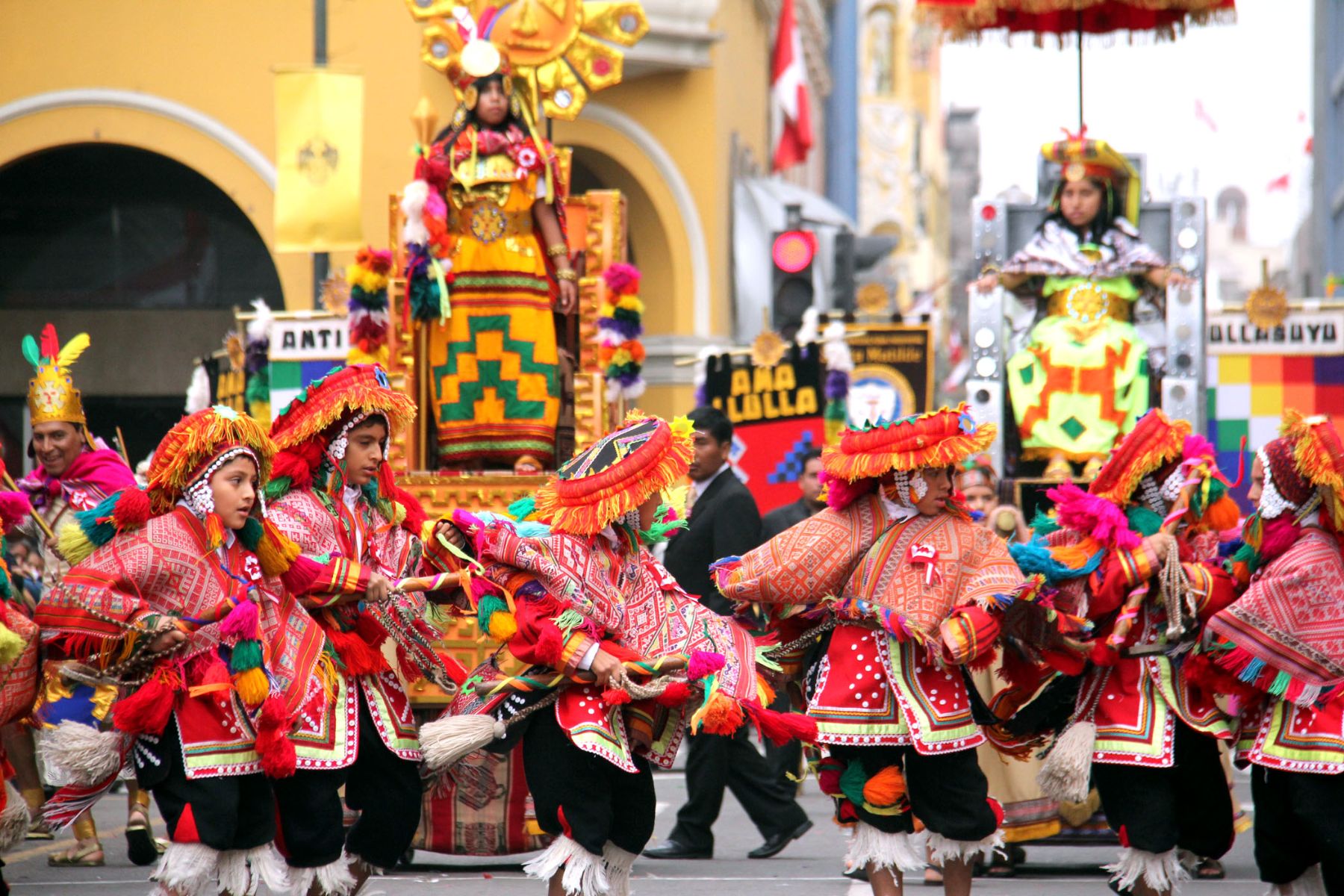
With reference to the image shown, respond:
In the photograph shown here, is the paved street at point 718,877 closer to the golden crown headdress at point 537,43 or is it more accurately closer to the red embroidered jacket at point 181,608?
the red embroidered jacket at point 181,608

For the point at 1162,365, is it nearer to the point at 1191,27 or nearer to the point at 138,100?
the point at 1191,27

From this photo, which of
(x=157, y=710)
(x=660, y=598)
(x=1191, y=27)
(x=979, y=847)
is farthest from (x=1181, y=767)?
(x=1191, y=27)

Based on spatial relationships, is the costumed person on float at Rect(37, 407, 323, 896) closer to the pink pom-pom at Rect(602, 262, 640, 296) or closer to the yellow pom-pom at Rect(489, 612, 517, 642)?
the yellow pom-pom at Rect(489, 612, 517, 642)

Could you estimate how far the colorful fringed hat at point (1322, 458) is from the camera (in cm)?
652

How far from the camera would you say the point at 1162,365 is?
11.6 metres

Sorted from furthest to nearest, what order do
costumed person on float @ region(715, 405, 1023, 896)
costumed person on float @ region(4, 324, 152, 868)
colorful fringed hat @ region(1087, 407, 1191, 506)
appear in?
costumed person on float @ region(4, 324, 152, 868) → colorful fringed hat @ region(1087, 407, 1191, 506) → costumed person on float @ region(715, 405, 1023, 896)

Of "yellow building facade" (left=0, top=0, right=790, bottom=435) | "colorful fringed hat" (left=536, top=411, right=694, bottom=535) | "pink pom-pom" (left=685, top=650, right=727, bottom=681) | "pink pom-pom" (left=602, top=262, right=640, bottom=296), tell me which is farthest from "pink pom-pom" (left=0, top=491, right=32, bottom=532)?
"yellow building facade" (left=0, top=0, right=790, bottom=435)

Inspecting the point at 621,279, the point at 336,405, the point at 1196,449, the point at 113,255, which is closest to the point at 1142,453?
the point at 1196,449

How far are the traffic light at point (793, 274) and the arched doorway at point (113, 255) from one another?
5057mm

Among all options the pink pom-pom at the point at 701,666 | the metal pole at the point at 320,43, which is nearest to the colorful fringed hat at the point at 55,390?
the pink pom-pom at the point at 701,666

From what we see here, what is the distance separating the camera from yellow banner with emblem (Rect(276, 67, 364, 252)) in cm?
1248

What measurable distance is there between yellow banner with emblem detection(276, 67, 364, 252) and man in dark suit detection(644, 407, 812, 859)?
403 centimetres

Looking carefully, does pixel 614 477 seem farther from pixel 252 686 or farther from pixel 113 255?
pixel 113 255

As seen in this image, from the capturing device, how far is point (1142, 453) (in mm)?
6898
